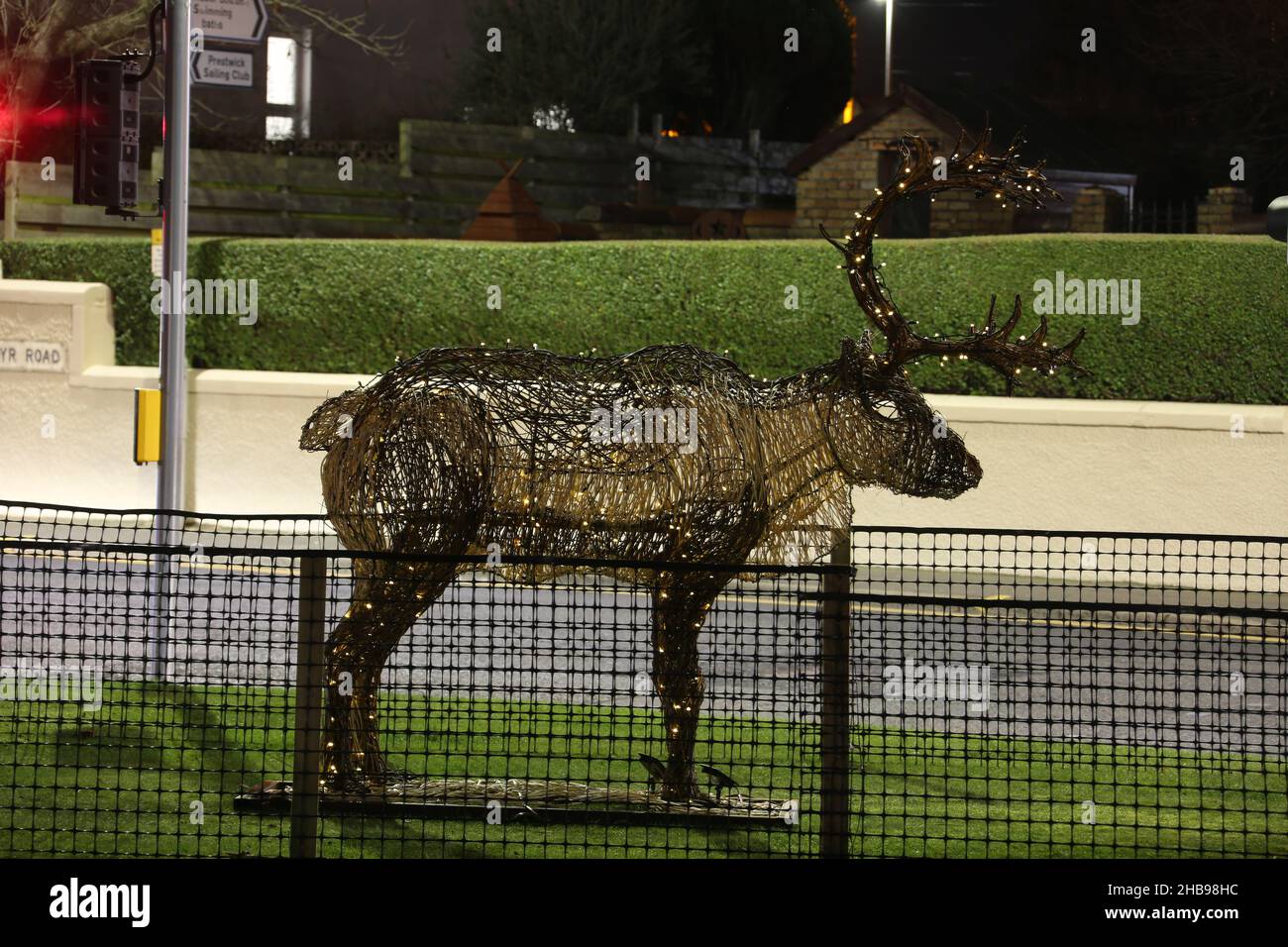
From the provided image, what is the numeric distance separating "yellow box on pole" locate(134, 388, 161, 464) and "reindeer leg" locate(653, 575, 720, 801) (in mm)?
6642

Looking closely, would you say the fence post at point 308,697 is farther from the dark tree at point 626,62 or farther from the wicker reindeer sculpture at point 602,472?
the dark tree at point 626,62

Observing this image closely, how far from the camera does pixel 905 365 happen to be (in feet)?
23.6

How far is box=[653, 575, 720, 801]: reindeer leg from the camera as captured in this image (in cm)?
679

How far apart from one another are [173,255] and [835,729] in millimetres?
7923

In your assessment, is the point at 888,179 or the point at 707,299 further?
the point at 888,179

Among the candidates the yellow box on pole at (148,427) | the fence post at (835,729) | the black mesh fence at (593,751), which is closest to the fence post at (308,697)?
the black mesh fence at (593,751)

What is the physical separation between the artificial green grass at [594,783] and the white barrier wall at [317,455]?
7.09 meters

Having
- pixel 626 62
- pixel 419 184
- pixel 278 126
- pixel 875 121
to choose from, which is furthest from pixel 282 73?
pixel 875 121

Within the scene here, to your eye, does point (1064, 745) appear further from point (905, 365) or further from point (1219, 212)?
point (1219, 212)

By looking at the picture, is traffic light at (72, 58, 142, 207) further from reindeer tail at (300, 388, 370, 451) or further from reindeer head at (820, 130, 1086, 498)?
reindeer head at (820, 130, 1086, 498)

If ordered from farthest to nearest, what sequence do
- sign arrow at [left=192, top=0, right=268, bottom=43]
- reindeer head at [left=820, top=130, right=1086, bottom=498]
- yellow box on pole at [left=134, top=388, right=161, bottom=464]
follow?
sign arrow at [left=192, top=0, right=268, bottom=43] < yellow box on pole at [left=134, top=388, right=161, bottom=464] < reindeer head at [left=820, top=130, right=1086, bottom=498]

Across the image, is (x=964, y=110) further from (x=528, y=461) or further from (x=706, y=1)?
(x=528, y=461)

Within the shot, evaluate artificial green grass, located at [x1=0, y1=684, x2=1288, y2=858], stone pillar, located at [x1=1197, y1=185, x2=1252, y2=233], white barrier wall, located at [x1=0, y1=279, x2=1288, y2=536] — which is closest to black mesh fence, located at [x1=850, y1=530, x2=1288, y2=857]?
artificial green grass, located at [x1=0, y1=684, x2=1288, y2=858]

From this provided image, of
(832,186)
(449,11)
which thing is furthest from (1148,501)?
(449,11)
